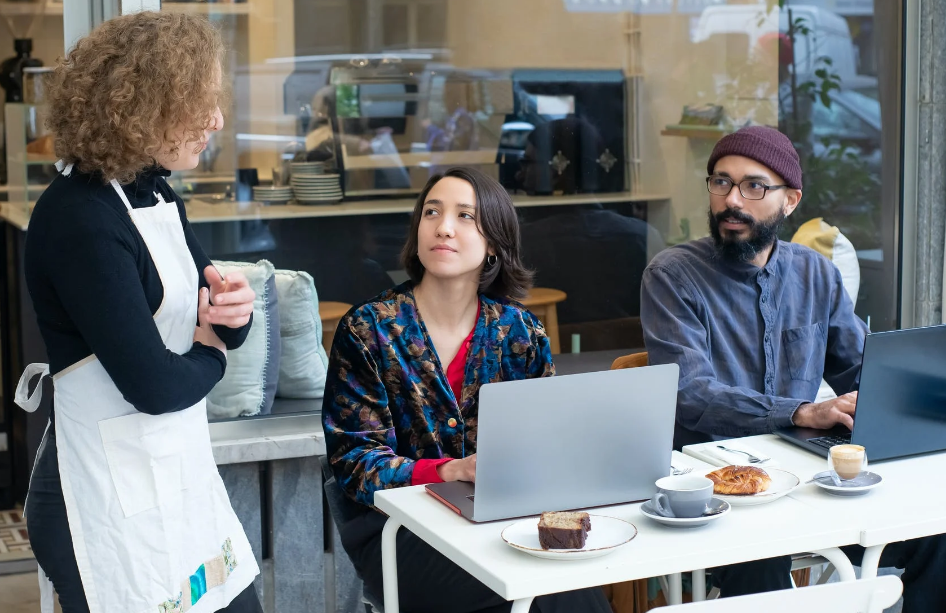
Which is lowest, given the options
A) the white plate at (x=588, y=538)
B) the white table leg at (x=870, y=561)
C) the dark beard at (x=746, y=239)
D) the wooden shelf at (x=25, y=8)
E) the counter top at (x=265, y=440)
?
the counter top at (x=265, y=440)

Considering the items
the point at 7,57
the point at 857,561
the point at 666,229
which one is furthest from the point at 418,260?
the point at 7,57

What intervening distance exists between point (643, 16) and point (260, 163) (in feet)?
4.62

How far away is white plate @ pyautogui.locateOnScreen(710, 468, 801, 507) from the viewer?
1830 millimetres

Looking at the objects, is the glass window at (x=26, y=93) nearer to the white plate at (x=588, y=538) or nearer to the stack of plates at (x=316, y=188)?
the stack of plates at (x=316, y=188)

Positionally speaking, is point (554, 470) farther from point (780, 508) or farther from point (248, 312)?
point (248, 312)

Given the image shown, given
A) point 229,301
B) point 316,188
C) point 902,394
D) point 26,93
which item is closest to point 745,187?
point 902,394

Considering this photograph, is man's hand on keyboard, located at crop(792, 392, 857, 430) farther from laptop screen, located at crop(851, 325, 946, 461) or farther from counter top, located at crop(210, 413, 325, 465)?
counter top, located at crop(210, 413, 325, 465)

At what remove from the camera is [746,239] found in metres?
2.58

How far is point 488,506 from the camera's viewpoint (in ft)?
5.77

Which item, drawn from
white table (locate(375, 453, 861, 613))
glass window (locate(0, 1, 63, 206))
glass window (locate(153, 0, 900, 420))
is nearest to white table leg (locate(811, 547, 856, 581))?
white table (locate(375, 453, 861, 613))

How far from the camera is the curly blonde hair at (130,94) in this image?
1.74m

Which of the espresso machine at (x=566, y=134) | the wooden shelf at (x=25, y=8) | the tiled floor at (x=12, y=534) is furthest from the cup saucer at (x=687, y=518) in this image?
the wooden shelf at (x=25, y=8)

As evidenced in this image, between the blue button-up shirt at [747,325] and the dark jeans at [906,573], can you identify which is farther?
the blue button-up shirt at [747,325]

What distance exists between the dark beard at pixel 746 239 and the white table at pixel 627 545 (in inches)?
33.1
